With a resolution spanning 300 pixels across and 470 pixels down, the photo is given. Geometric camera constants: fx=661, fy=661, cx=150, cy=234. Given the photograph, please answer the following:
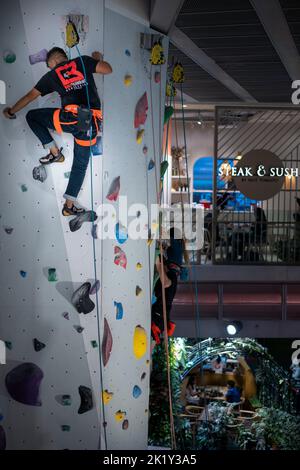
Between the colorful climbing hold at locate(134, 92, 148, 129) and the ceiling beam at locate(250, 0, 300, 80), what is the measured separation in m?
0.95

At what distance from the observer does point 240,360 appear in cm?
1041

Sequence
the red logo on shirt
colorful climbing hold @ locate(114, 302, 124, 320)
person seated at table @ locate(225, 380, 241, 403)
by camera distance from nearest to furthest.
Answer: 1. the red logo on shirt
2. colorful climbing hold @ locate(114, 302, 124, 320)
3. person seated at table @ locate(225, 380, 241, 403)

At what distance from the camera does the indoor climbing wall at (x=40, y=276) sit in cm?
304

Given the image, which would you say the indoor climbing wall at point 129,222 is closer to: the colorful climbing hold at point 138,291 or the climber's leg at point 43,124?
the colorful climbing hold at point 138,291

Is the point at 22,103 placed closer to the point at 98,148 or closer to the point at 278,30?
the point at 98,148

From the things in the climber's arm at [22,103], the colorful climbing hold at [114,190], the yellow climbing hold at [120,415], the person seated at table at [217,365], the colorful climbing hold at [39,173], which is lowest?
the person seated at table at [217,365]

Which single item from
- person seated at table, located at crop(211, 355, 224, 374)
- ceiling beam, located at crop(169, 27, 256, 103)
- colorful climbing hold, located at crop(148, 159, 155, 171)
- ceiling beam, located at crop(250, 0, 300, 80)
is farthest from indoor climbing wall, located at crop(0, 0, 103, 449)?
person seated at table, located at crop(211, 355, 224, 374)

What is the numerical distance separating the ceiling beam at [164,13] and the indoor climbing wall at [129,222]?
8cm

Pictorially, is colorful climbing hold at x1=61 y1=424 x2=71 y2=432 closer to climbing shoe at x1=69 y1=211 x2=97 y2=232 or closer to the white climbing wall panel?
the white climbing wall panel

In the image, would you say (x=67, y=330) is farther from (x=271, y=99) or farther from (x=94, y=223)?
(x=271, y=99)

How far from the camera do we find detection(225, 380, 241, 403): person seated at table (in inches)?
372

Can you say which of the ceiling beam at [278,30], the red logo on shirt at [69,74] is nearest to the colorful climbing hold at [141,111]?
the red logo on shirt at [69,74]

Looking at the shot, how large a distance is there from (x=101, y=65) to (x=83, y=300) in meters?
1.12
